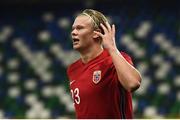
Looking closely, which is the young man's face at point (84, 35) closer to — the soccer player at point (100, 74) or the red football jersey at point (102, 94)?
the soccer player at point (100, 74)

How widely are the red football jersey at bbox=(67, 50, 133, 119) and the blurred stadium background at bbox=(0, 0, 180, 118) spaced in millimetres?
4921

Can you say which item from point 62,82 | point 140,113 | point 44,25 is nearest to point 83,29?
point 140,113

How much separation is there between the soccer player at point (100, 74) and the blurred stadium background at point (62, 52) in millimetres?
4886

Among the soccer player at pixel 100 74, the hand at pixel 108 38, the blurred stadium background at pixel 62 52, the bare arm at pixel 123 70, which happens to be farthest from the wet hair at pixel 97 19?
the blurred stadium background at pixel 62 52

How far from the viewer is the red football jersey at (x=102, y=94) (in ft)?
11.5

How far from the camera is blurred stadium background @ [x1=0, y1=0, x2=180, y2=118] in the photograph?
30.0 feet

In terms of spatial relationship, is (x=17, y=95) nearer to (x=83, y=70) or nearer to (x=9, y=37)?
(x=9, y=37)

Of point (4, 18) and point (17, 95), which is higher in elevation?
point (4, 18)

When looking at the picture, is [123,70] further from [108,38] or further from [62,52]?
[62,52]

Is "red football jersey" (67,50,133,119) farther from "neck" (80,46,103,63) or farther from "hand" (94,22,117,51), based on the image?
"hand" (94,22,117,51)

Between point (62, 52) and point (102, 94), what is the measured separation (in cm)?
669

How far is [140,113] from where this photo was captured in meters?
8.72

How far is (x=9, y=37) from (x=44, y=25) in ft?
2.28

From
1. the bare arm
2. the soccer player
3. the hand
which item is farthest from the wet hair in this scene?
the bare arm
